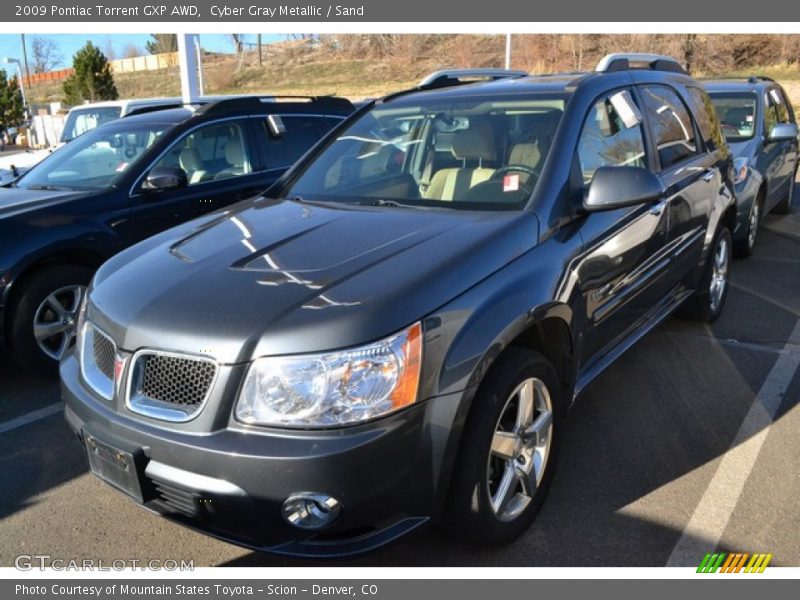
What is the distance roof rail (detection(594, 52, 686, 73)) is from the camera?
4086mm

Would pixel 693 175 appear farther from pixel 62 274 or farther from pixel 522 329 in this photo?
pixel 62 274

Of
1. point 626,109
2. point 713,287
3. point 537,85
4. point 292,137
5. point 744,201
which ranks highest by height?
point 537,85

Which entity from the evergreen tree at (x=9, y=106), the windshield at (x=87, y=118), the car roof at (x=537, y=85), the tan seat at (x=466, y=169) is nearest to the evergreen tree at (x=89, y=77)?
the evergreen tree at (x=9, y=106)

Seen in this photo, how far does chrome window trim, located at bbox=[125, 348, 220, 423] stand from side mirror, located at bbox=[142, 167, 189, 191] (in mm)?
2957

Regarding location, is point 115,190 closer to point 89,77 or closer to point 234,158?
point 234,158

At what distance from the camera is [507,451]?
8.75 feet

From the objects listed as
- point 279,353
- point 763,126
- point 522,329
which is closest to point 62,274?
point 279,353

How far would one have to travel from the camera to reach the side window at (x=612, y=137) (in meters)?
3.38

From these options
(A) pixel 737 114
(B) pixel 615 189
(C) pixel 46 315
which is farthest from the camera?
(A) pixel 737 114

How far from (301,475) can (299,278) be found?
28.4 inches

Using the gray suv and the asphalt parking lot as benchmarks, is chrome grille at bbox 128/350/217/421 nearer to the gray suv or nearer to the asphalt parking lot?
the asphalt parking lot

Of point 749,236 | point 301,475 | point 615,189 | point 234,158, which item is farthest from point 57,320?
point 749,236

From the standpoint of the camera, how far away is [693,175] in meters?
4.39

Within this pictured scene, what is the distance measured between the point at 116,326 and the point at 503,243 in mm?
1484
